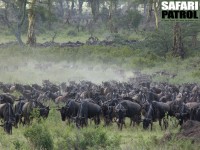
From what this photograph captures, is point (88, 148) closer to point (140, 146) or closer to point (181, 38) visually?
point (140, 146)

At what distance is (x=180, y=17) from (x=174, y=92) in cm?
2029

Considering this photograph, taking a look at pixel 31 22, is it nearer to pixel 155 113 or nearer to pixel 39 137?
pixel 155 113

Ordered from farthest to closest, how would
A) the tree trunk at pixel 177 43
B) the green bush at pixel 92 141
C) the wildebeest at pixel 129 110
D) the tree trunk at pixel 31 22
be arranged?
the tree trunk at pixel 31 22, the tree trunk at pixel 177 43, the wildebeest at pixel 129 110, the green bush at pixel 92 141

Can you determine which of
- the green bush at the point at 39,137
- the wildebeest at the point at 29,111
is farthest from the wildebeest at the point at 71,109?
the green bush at the point at 39,137

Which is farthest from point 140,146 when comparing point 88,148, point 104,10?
point 104,10

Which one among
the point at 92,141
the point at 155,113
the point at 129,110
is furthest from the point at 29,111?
the point at 92,141

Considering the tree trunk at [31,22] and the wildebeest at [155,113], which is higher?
the tree trunk at [31,22]

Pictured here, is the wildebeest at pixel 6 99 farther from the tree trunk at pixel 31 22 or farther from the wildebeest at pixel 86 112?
the tree trunk at pixel 31 22

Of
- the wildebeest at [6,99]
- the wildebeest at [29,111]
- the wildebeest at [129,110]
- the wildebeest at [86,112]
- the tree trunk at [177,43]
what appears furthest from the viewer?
the tree trunk at [177,43]

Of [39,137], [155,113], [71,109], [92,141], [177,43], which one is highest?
[177,43]

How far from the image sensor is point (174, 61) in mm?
45406

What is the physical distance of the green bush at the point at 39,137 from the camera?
600 inches

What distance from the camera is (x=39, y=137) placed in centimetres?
1528

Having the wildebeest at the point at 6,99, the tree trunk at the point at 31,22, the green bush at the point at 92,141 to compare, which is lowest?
the wildebeest at the point at 6,99
